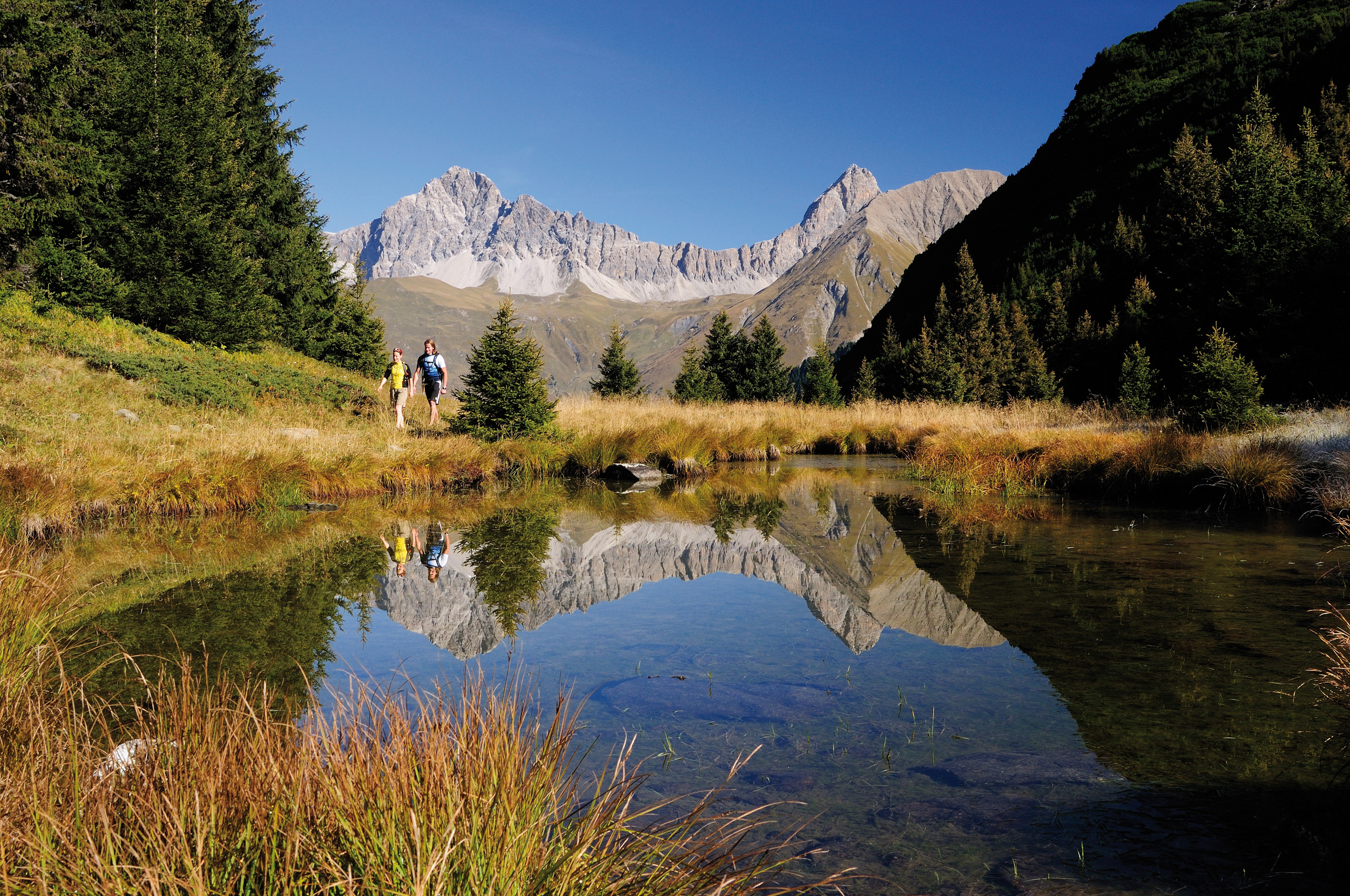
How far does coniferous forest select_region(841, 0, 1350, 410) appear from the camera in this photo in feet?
59.4

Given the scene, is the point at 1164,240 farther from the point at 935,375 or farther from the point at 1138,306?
the point at 935,375

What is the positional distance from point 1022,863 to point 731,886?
48.8 inches

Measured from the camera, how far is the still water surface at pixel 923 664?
2.72 metres

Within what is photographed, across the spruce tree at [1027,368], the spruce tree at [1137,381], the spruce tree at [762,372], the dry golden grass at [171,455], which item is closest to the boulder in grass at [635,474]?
the dry golden grass at [171,455]

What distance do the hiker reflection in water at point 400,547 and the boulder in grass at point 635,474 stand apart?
651 cm

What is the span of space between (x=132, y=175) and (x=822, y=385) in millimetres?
27514

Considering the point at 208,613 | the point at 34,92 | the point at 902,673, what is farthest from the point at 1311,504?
the point at 34,92

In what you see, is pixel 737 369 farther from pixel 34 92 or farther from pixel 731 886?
pixel 731 886

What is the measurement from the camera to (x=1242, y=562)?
7160 millimetres

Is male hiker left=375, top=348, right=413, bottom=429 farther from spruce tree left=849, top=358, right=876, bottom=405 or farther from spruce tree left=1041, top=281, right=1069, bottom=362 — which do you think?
spruce tree left=1041, top=281, right=1069, bottom=362

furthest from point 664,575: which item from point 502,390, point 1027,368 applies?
point 1027,368

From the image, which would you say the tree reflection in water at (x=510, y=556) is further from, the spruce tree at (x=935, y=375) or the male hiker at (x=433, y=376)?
the spruce tree at (x=935, y=375)

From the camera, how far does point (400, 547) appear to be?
8.25 meters

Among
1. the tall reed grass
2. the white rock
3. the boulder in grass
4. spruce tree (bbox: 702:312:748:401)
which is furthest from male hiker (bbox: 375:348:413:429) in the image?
spruce tree (bbox: 702:312:748:401)
